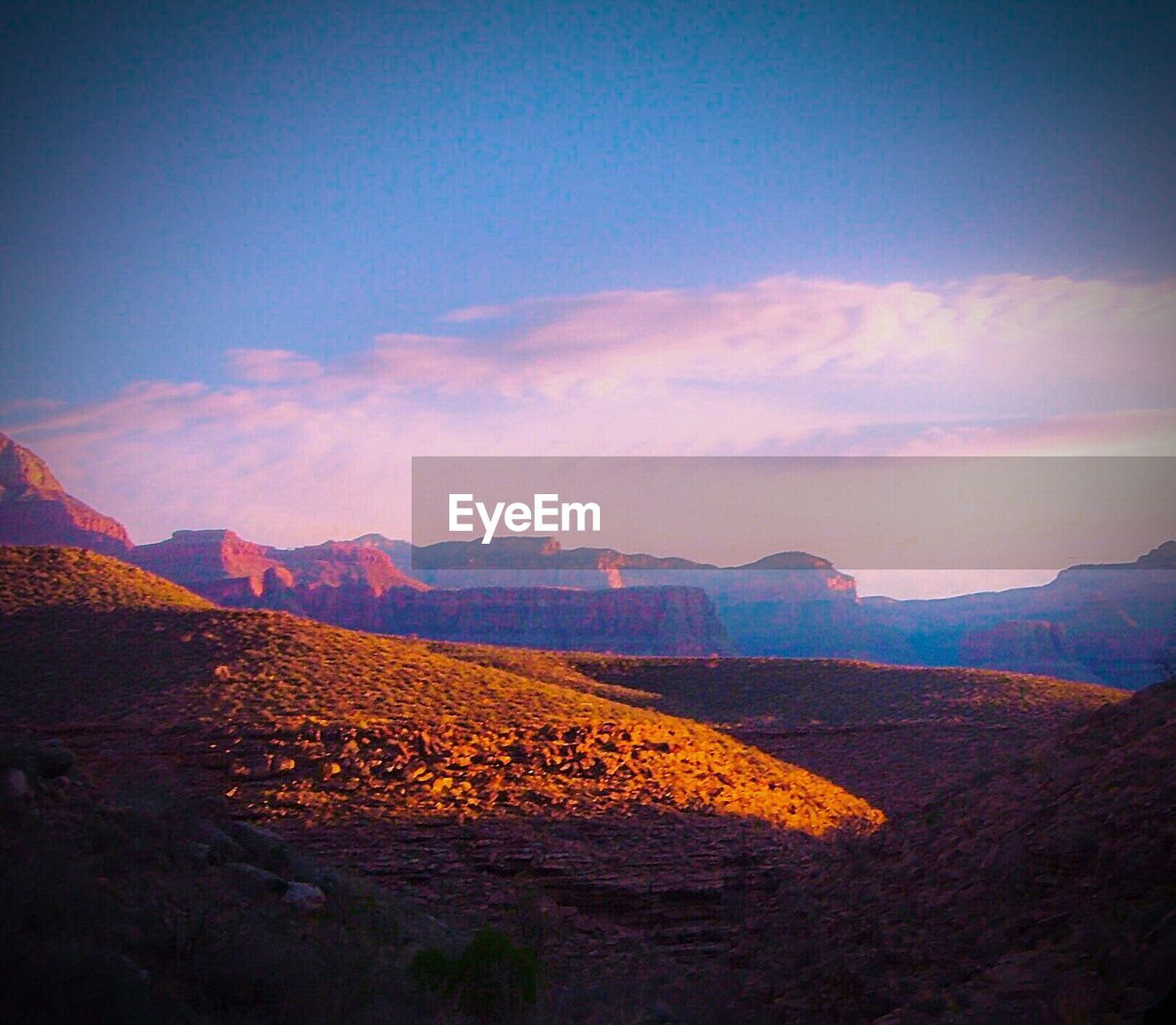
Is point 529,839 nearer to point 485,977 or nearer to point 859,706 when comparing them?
point 485,977

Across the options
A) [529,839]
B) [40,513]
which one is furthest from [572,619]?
[529,839]

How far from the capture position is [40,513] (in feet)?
373

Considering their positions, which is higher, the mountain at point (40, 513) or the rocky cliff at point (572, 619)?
the mountain at point (40, 513)

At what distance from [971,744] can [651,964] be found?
82.4ft

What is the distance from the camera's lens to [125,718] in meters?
27.0

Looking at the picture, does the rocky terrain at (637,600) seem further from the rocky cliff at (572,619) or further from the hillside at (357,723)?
the hillside at (357,723)

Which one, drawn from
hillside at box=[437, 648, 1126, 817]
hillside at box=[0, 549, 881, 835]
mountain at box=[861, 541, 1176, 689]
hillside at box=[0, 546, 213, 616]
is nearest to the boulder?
hillside at box=[0, 549, 881, 835]

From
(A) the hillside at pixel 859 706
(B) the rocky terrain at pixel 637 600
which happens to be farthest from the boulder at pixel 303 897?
(B) the rocky terrain at pixel 637 600

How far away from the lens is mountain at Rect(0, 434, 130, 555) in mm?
111062

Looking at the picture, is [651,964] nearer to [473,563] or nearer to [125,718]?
[125,718]

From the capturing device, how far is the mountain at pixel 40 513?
364ft

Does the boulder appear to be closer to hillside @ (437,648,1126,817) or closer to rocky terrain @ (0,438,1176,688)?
hillside @ (437,648,1126,817)

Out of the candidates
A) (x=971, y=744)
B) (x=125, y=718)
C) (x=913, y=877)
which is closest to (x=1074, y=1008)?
(x=913, y=877)

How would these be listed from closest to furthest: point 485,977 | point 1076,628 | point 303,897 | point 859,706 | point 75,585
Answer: point 485,977
point 303,897
point 75,585
point 859,706
point 1076,628
